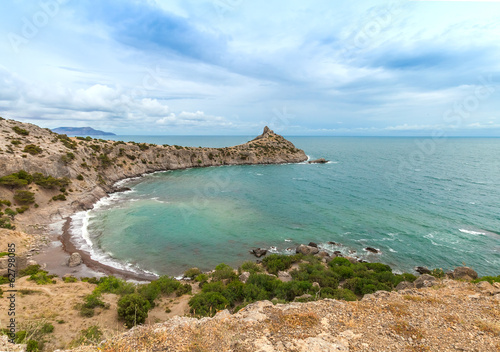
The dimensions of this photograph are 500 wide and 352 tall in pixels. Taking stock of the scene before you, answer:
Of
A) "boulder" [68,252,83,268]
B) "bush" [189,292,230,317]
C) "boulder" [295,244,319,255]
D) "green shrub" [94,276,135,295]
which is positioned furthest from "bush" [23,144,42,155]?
"boulder" [295,244,319,255]

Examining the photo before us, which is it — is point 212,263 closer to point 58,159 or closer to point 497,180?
point 58,159

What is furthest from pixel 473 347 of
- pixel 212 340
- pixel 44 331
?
pixel 44 331

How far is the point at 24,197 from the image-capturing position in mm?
37125

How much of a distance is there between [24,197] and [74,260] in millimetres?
21790

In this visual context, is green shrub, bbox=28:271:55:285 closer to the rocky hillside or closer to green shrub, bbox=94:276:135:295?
green shrub, bbox=94:276:135:295

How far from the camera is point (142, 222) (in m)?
39.5

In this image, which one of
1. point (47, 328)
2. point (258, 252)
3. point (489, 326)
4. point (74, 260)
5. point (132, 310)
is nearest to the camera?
point (489, 326)

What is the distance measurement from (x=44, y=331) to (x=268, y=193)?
171 ft

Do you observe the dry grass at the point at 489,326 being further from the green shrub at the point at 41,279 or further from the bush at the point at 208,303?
the green shrub at the point at 41,279

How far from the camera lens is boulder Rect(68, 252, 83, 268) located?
25473 millimetres

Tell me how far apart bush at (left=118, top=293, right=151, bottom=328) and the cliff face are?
3185cm

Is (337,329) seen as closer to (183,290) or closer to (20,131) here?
(183,290)

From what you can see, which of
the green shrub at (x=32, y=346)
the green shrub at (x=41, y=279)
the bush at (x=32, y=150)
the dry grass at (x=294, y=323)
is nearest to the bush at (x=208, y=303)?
the dry grass at (x=294, y=323)

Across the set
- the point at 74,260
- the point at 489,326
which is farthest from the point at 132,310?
the point at 489,326
